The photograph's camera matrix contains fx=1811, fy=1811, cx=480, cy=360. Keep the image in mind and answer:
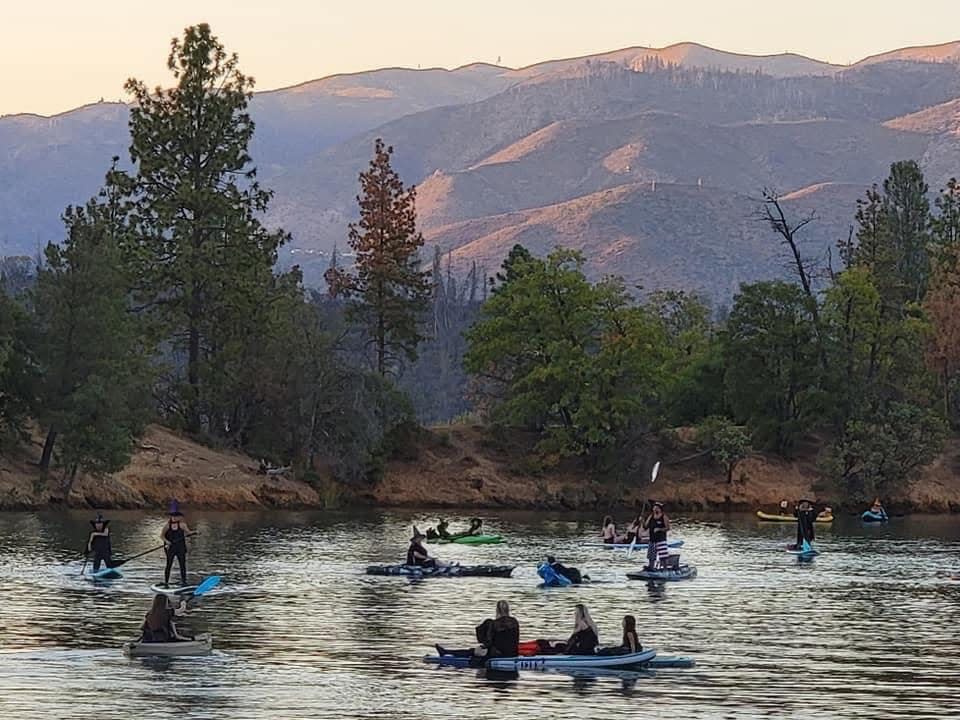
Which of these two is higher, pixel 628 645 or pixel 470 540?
pixel 470 540

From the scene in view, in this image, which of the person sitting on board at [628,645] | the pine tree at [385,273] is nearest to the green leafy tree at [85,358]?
the pine tree at [385,273]

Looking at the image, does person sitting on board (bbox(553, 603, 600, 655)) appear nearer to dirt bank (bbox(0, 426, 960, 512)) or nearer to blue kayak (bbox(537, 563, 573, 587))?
blue kayak (bbox(537, 563, 573, 587))

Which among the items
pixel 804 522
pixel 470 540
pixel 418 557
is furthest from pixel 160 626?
pixel 804 522

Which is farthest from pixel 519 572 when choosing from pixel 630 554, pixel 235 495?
pixel 235 495

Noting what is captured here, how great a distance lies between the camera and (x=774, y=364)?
119 metres

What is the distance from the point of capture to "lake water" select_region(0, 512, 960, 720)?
1412 inches

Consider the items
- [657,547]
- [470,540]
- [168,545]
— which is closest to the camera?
[168,545]

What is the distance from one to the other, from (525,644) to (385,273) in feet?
287

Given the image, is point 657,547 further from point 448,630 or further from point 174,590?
point 174,590

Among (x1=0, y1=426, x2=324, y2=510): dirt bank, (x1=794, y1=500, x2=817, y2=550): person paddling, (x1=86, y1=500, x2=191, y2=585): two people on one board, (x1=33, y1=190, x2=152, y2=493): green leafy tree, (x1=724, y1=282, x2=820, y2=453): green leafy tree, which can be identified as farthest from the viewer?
(x1=724, y1=282, x2=820, y2=453): green leafy tree

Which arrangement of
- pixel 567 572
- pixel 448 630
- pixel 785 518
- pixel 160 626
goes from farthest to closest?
1. pixel 785 518
2. pixel 567 572
3. pixel 448 630
4. pixel 160 626

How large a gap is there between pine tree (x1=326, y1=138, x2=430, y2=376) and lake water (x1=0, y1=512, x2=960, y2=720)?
47.4m

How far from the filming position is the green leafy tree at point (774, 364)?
118 metres

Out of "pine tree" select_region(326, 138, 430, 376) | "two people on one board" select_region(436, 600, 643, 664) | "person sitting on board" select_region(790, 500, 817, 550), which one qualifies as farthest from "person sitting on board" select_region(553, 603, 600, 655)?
"pine tree" select_region(326, 138, 430, 376)
